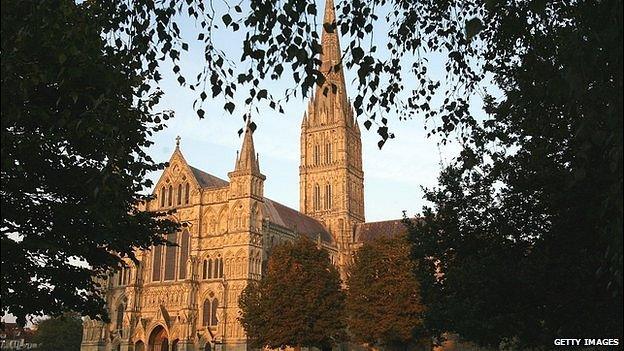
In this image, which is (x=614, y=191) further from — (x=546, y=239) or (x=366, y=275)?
(x=366, y=275)

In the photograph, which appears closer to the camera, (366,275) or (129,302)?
(366,275)

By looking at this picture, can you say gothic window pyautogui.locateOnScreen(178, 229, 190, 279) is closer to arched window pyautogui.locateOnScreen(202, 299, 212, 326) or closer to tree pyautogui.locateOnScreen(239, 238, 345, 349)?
arched window pyautogui.locateOnScreen(202, 299, 212, 326)

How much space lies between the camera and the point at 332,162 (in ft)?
264

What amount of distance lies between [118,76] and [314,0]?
321cm

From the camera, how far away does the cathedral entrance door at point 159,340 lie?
178 feet

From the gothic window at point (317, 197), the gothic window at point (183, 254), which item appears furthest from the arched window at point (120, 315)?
the gothic window at point (317, 197)

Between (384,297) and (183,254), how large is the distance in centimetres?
2009

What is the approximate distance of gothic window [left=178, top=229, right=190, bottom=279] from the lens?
181 ft

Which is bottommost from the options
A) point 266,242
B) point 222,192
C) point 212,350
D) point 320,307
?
point 212,350

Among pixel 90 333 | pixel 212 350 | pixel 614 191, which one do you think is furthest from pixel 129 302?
pixel 614 191

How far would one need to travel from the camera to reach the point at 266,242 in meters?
55.8

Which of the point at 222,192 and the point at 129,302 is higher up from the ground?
the point at 222,192

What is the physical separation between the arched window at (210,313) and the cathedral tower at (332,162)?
2508cm

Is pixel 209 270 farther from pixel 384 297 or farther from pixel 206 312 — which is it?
pixel 384 297
